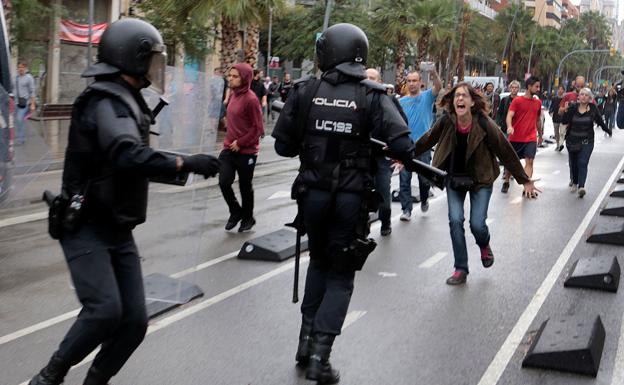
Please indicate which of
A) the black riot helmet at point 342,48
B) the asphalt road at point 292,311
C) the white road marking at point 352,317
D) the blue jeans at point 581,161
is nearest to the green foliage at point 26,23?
the asphalt road at point 292,311

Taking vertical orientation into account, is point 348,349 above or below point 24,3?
below

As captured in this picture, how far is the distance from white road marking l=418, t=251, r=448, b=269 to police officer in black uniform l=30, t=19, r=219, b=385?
15.3ft

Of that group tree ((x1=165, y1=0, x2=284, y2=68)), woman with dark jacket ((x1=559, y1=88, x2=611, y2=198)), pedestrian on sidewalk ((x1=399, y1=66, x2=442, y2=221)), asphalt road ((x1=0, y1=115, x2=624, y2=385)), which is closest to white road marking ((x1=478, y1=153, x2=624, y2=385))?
asphalt road ((x1=0, y1=115, x2=624, y2=385))

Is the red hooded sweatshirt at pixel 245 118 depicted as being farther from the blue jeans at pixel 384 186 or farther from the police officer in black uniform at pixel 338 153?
the police officer in black uniform at pixel 338 153

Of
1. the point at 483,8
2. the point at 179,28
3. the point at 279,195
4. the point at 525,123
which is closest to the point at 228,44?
the point at 179,28

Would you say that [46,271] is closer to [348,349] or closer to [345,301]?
[348,349]

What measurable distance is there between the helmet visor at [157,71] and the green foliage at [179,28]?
19.5 m

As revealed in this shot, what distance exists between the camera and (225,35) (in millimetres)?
24562

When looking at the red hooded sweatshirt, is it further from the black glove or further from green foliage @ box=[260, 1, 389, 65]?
green foliage @ box=[260, 1, 389, 65]

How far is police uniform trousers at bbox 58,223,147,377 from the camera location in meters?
3.78

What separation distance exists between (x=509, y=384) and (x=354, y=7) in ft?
115

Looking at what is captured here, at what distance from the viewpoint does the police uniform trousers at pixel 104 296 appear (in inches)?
149

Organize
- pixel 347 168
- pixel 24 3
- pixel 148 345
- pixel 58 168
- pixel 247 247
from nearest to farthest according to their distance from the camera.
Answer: pixel 347 168, pixel 148 345, pixel 247 247, pixel 58 168, pixel 24 3

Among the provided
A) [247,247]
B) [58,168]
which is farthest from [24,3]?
[247,247]
